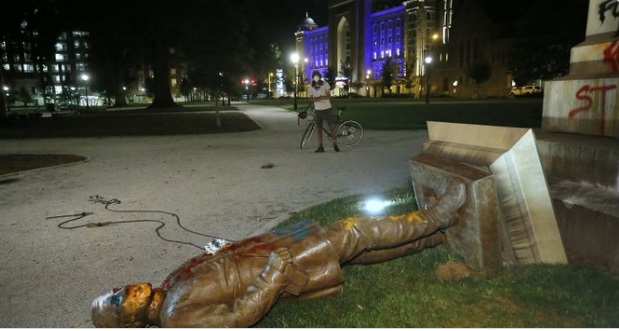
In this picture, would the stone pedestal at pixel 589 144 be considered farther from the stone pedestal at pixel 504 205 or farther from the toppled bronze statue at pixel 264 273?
the toppled bronze statue at pixel 264 273

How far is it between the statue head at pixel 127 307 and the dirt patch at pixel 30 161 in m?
8.20

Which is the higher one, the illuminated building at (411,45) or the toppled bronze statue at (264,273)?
the illuminated building at (411,45)

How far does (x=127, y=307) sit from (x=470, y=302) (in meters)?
2.26

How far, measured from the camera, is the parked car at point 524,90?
65.2 meters

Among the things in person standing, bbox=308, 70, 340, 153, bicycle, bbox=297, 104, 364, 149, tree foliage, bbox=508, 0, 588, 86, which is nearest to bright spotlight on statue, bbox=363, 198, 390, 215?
person standing, bbox=308, 70, 340, 153

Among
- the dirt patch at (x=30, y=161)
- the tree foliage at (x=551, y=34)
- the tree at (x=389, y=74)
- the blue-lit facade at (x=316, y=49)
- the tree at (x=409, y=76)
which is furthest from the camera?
the blue-lit facade at (x=316, y=49)

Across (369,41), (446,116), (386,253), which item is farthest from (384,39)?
(386,253)

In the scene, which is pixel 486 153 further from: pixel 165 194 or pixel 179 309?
pixel 165 194

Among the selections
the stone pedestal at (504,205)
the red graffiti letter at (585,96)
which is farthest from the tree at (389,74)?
the stone pedestal at (504,205)

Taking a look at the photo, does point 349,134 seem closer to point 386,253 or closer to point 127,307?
point 386,253

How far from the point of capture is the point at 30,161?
11.2 m

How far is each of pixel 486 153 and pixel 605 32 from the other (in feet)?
8.14

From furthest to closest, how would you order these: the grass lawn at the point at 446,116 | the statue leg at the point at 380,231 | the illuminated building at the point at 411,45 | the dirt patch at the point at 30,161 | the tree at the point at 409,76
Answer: the tree at the point at 409,76
the illuminated building at the point at 411,45
the grass lawn at the point at 446,116
the dirt patch at the point at 30,161
the statue leg at the point at 380,231

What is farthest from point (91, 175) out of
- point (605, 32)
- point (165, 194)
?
point (605, 32)
